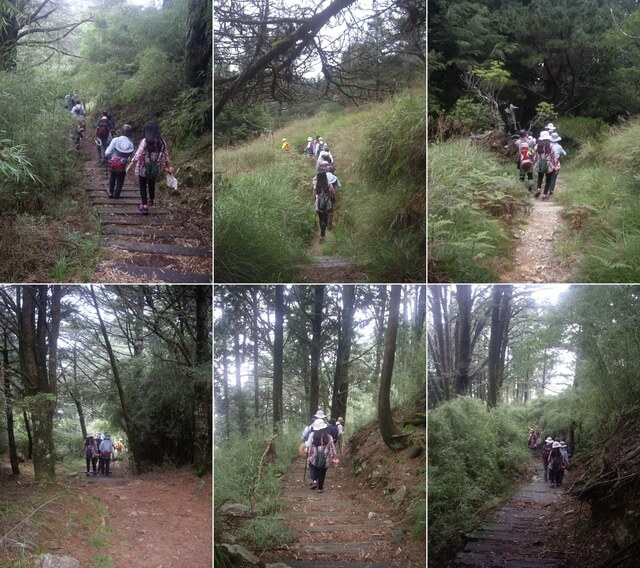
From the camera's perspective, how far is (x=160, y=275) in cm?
398

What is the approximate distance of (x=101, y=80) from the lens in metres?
4.06

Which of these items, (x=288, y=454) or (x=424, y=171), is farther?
(x=288, y=454)

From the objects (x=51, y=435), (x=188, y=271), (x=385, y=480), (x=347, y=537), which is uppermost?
(x=188, y=271)

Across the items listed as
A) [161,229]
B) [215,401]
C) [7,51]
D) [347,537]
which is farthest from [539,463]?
[7,51]

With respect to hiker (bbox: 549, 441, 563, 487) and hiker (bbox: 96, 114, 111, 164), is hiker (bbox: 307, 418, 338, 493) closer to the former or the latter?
hiker (bbox: 549, 441, 563, 487)

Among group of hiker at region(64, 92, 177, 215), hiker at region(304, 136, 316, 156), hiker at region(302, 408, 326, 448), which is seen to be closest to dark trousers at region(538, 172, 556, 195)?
hiker at region(304, 136, 316, 156)

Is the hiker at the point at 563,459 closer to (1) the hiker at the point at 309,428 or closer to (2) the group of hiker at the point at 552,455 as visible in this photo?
(2) the group of hiker at the point at 552,455

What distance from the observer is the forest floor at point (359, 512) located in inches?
160

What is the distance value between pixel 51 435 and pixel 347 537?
7.53ft

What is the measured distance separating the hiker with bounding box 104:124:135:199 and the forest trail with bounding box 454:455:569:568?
3.68 metres

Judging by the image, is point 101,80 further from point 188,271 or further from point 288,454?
point 288,454

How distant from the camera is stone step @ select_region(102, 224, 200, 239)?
13.0ft

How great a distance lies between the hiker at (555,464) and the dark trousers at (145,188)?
138 inches

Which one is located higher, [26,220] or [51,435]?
[26,220]
